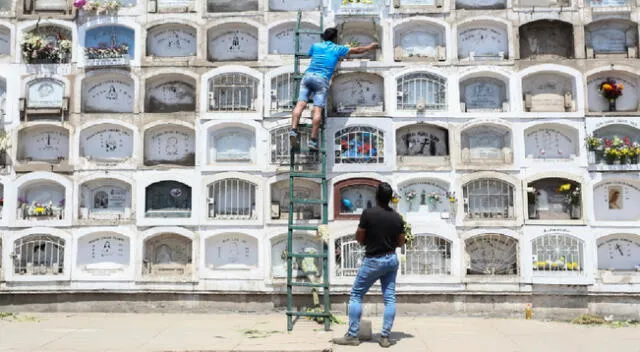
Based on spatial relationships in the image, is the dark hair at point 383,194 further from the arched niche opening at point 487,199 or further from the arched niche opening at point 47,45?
the arched niche opening at point 47,45

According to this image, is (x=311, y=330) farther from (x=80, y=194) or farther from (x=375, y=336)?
(x=80, y=194)

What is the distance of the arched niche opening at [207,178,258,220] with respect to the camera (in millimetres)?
10492

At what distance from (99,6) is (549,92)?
8306 mm

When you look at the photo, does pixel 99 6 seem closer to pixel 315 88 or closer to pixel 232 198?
pixel 232 198

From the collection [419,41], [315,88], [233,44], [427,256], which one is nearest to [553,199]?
[427,256]

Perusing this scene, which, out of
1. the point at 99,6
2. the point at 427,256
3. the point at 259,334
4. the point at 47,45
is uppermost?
the point at 99,6

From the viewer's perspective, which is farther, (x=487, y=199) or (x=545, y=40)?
(x=545, y=40)

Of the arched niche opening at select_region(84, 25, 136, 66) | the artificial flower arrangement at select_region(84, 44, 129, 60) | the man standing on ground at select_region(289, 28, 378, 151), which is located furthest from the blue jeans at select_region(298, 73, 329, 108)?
the artificial flower arrangement at select_region(84, 44, 129, 60)

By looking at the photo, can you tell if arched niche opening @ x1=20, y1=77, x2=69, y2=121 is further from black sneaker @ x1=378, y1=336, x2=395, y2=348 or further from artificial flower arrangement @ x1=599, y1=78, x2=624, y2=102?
artificial flower arrangement @ x1=599, y1=78, x2=624, y2=102

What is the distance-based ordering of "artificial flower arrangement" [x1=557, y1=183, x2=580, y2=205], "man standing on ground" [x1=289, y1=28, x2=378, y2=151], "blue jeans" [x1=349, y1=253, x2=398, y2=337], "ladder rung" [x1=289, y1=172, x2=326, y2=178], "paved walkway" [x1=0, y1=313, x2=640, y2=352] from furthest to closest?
"artificial flower arrangement" [x1=557, y1=183, x2=580, y2=205] < "man standing on ground" [x1=289, y1=28, x2=378, y2=151] < "ladder rung" [x1=289, y1=172, x2=326, y2=178] < "paved walkway" [x1=0, y1=313, x2=640, y2=352] < "blue jeans" [x1=349, y1=253, x2=398, y2=337]

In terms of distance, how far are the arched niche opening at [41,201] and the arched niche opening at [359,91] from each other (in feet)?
17.1

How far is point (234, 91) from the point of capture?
1073cm

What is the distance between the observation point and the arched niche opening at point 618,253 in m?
10.2

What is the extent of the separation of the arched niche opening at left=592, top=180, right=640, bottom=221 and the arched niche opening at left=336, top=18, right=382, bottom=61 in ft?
15.2
